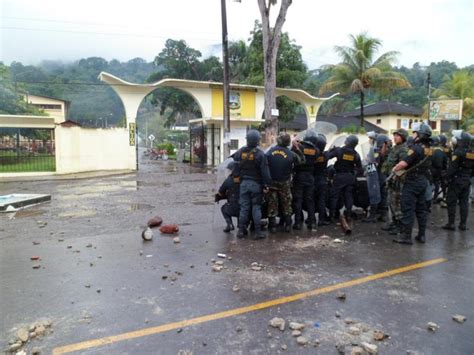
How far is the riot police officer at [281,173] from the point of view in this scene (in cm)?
657

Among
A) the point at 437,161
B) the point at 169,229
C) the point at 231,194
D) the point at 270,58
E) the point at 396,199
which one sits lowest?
the point at 169,229

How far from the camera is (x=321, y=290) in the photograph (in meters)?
4.30

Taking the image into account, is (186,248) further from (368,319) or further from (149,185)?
(149,185)

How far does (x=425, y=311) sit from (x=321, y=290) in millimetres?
1040

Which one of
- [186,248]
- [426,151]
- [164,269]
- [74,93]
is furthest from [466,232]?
[74,93]

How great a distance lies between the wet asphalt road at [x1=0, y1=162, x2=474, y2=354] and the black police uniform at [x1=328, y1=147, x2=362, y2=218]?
2.07 ft

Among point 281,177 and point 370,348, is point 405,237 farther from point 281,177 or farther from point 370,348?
point 370,348

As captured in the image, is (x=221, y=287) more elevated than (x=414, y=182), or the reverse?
(x=414, y=182)

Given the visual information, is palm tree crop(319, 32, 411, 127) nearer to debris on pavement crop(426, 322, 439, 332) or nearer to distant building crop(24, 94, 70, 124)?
debris on pavement crop(426, 322, 439, 332)

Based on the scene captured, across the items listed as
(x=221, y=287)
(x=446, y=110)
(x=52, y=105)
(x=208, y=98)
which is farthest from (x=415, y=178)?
(x=52, y=105)

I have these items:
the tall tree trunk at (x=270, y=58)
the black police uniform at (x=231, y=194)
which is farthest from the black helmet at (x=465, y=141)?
the tall tree trunk at (x=270, y=58)

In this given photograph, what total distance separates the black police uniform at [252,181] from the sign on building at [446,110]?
67.7ft

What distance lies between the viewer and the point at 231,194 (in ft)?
22.2

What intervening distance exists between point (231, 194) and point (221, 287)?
2565 millimetres
